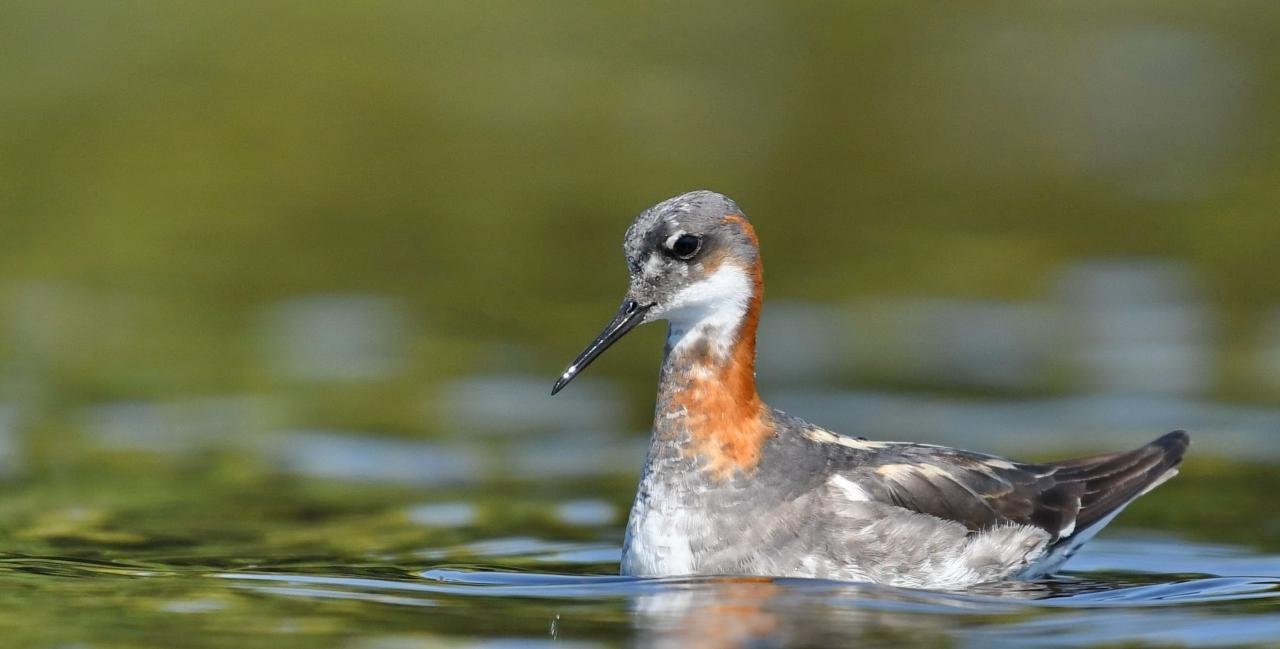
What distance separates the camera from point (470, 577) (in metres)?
8.66

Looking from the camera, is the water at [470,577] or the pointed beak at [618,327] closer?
the water at [470,577]

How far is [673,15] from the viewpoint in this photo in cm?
2634

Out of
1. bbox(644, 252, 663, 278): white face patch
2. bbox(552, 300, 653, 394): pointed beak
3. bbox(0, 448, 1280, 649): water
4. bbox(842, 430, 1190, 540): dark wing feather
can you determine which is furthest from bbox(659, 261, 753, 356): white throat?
bbox(0, 448, 1280, 649): water

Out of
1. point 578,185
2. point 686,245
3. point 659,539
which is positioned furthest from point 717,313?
point 578,185

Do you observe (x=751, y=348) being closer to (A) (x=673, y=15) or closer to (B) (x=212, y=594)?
(B) (x=212, y=594)

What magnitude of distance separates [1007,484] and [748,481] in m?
1.36

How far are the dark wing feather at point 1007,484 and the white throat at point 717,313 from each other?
0.83 m

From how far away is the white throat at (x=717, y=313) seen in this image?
9.03 metres

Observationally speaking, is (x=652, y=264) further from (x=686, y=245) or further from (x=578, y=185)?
(x=578, y=185)

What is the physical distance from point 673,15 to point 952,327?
11723 millimetres

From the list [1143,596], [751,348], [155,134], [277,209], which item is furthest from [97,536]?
[155,134]

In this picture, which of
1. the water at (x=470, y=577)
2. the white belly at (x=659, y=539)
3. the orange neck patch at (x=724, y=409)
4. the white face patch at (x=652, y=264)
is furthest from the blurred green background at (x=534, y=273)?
the white face patch at (x=652, y=264)

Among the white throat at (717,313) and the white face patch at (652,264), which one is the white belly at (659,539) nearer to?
the white throat at (717,313)

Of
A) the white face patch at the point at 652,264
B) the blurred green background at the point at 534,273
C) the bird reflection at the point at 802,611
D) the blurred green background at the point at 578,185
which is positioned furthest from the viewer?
the blurred green background at the point at 578,185
